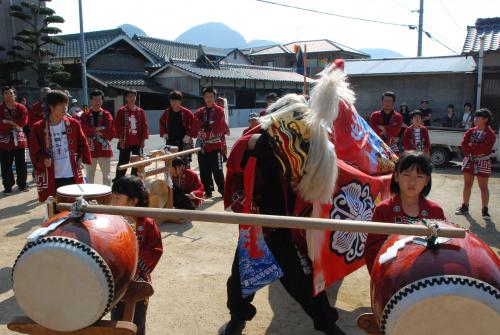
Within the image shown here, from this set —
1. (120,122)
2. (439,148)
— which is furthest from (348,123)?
(439,148)

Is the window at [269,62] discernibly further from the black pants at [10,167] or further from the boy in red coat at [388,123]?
the black pants at [10,167]

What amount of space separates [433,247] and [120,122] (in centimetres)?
608

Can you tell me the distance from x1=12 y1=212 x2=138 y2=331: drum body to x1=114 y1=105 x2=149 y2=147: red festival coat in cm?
524

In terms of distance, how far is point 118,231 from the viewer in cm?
202

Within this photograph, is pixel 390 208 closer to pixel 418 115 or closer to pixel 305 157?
pixel 305 157

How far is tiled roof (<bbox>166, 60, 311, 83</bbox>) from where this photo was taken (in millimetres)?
22531

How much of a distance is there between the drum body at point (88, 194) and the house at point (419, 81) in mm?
11037

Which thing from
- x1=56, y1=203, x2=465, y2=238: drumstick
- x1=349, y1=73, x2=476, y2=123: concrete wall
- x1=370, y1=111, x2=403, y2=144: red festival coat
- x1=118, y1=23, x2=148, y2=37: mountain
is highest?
x1=118, y1=23, x2=148, y2=37: mountain

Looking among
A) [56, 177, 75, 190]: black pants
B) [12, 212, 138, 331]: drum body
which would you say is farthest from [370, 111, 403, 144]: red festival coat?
[12, 212, 138, 331]: drum body

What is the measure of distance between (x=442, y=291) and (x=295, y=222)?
57 centimetres

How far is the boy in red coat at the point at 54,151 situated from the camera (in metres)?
4.22

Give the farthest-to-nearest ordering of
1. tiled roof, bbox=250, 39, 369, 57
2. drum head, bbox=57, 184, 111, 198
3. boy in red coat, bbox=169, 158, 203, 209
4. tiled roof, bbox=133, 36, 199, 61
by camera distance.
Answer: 1. tiled roof, bbox=250, 39, 369, 57
2. tiled roof, bbox=133, 36, 199, 61
3. boy in red coat, bbox=169, 158, 203, 209
4. drum head, bbox=57, 184, 111, 198

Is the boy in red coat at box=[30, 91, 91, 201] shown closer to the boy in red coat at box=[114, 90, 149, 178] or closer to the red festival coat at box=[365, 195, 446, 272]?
the boy in red coat at box=[114, 90, 149, 178]

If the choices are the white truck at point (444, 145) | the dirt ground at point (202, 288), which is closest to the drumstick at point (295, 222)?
the dirt ground at point (202, 288)
